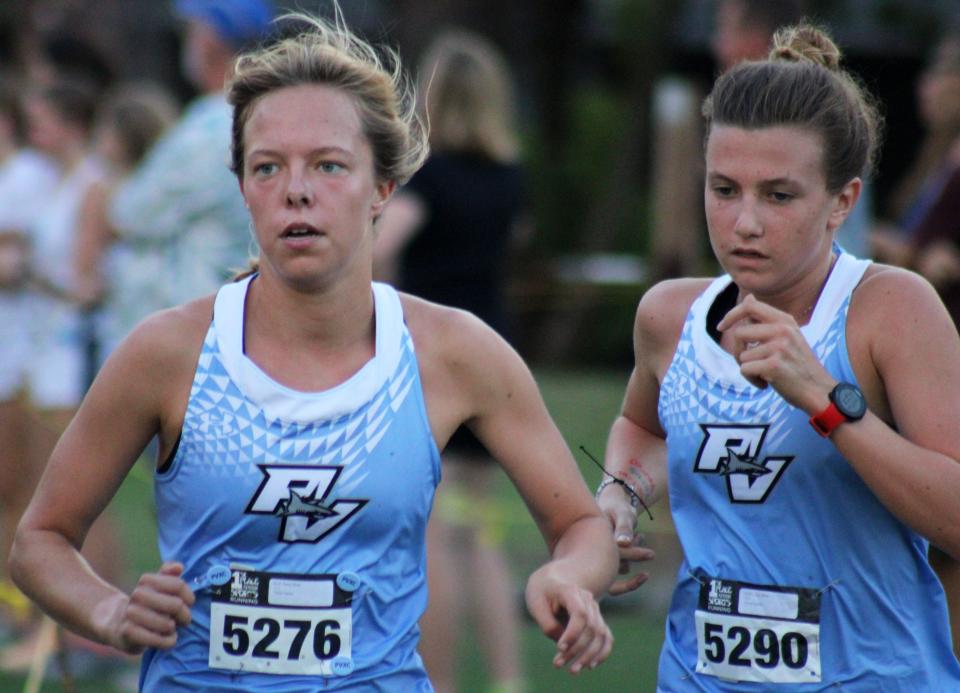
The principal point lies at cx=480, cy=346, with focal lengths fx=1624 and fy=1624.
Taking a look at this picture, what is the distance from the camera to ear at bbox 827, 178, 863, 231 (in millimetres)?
3143

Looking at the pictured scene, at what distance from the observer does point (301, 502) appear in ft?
9.77

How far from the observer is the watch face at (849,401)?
288 centimetres

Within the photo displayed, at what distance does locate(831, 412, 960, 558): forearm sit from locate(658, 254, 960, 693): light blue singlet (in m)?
0.17

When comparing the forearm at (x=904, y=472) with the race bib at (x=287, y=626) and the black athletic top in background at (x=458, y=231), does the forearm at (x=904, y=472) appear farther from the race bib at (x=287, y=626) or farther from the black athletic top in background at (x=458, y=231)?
the black athletic top in background at (x=458, y=231)

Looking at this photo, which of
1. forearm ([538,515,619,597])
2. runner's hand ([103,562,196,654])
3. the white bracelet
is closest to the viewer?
runner's hand ([103,562,196,654])

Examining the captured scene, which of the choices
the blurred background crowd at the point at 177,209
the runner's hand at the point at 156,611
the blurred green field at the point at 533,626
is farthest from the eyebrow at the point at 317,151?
the blurred green field at the point at 533,626

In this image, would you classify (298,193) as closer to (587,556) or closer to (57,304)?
(587,556)

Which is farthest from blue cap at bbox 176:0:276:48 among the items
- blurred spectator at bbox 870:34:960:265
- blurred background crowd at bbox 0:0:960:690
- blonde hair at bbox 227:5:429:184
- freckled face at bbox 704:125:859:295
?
freckled face at bbox 704:125:859:295

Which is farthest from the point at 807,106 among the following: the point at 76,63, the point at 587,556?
the point at 76,63

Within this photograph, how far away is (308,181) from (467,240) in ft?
10.2

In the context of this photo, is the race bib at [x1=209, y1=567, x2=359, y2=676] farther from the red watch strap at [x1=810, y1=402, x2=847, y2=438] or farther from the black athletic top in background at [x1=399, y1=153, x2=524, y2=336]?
the black athletic top in background at [x1=399, y1=153, x2=524, y2=336]

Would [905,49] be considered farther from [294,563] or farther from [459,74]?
[294,563]

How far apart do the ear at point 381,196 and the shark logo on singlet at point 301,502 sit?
539 millimetres

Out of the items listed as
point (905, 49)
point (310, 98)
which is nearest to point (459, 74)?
point (310, 98)
